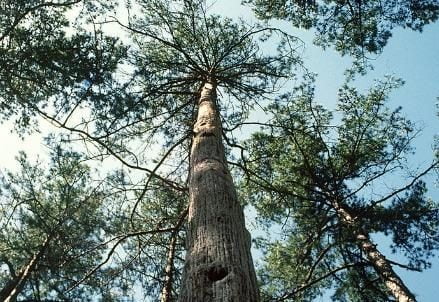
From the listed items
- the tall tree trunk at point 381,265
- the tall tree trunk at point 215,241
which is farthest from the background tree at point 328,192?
the tall tree trunk at point 215,241

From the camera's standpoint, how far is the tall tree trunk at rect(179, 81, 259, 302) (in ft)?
6.50

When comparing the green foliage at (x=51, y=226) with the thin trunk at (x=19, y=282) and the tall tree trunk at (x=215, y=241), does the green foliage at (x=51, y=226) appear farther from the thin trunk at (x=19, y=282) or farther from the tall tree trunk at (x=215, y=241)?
the tall tree trunk at (x=215, y=241)

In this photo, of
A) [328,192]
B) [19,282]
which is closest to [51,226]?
[19,282]

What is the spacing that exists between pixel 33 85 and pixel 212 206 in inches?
186

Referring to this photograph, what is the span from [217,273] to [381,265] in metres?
5.41

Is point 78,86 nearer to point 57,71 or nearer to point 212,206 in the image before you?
point 57,71

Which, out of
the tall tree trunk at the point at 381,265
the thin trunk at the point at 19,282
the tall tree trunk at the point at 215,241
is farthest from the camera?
the thin trunk at the point at 19,282

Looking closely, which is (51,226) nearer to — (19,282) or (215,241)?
(19,282)

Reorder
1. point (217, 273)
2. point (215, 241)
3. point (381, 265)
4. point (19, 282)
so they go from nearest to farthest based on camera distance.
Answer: point (217, 273) → point (215, 241) → point (381, 265) → point (19, 282)

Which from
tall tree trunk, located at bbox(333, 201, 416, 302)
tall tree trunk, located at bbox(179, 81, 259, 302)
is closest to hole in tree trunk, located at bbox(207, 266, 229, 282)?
tall tree trunk, located at bbox(179, 81, 259, 302)

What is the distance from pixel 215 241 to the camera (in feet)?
7.73

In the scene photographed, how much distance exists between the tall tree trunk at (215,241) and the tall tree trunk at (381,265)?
401 cm

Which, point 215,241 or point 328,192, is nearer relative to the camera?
point 215,241

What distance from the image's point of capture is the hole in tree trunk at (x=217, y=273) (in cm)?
207
